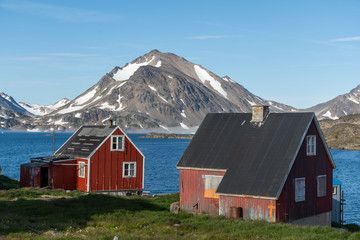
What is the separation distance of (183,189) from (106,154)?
576 inches

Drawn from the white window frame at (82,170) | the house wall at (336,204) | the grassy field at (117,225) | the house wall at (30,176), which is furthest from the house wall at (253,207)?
the house wall at (30,176)

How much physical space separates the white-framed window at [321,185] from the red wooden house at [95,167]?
21091mm

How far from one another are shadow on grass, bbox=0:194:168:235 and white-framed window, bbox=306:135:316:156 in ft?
39.0

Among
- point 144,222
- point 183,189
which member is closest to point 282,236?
point 144,222

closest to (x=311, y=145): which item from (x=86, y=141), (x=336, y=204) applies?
(x=336, y=204)

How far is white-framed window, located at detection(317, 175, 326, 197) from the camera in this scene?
1409 inches

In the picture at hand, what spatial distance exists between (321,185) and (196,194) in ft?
30.8

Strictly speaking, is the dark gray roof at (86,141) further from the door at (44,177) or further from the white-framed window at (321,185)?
the white-framed window at (321,185)

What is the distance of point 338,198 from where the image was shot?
45562 millimetres

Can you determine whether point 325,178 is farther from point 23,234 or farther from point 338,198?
point 23,234

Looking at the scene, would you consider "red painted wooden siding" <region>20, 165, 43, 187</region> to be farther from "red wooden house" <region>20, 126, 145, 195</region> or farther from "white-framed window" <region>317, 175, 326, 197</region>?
"white-framed window" <region>317, 175, 326, 197</region>

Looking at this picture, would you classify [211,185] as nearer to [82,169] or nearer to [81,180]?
[82,169]

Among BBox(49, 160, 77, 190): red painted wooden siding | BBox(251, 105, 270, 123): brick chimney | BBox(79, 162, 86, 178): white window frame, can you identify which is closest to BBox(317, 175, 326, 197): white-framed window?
BBox(251, 105, 270, 123): brick chimney

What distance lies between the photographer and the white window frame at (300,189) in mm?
32844
